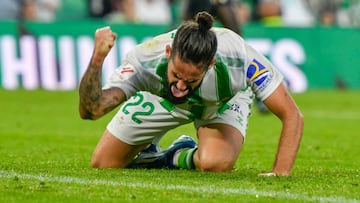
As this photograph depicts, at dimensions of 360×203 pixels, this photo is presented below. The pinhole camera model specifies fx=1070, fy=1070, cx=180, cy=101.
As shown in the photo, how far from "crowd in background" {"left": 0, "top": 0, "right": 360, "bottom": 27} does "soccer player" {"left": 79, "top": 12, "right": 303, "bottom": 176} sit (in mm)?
11654

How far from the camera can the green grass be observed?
666 centimetres

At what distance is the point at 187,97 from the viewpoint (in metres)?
7.71

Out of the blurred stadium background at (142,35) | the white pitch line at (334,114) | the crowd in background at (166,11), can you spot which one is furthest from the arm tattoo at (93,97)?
the crowd in background at (166,11)

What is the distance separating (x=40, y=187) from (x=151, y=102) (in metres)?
1.94

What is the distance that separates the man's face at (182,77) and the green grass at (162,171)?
2.08 feet

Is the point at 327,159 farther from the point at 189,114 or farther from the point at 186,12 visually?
the point at 186,12

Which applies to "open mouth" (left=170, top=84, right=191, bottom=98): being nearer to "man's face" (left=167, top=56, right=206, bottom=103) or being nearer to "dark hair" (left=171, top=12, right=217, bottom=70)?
"man's face" (left=167, top=56, right=206, bottom=103)

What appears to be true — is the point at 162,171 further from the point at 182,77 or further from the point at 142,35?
the point at 142,35

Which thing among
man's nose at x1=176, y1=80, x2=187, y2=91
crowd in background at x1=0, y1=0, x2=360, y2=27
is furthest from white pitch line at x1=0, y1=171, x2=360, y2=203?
crowd in background at x1=0, y1=0, x2=360, y2=27

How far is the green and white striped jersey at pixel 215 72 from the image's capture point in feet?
25.1

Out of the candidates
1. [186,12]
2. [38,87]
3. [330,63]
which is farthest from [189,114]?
[330,63]

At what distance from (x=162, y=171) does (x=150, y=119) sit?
453 mm

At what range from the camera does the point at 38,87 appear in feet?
63.8

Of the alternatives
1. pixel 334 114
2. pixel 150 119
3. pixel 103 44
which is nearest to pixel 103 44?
pixel 103 44
